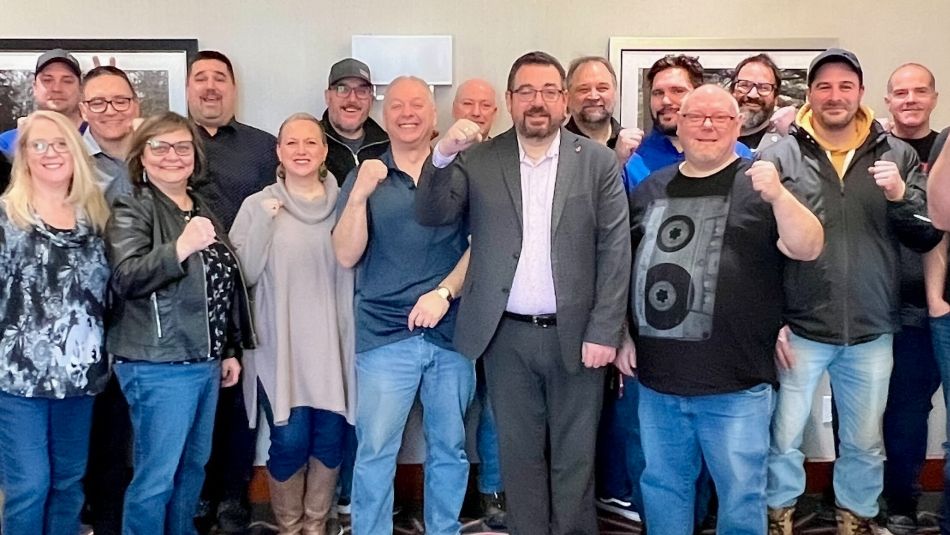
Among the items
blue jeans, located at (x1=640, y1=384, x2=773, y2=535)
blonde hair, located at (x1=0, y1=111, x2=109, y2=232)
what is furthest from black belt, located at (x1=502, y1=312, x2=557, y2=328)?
blonde hair, located at (x1=0, y1=111, x2=109, y2=232)

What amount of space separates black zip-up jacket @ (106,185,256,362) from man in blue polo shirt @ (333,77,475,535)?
49 cm

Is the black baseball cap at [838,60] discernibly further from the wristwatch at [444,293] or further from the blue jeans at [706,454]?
the wristwatch at [444,293]

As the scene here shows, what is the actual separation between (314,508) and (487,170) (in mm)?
1368

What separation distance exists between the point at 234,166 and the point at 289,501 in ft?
4.14

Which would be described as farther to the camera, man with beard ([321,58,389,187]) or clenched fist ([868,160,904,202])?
man with beard ([321,58,389,187])

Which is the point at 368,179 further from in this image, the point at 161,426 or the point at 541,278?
the point at 161,426

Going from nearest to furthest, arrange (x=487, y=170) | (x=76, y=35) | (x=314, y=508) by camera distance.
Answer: (x=487, y=170) → (x=314, y=508) → (x=76, y=35)

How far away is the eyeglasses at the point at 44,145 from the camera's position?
95.4 inches

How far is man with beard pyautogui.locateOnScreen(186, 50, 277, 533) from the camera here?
→ 10.1 ft

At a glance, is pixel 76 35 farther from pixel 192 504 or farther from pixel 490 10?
pixel 192 504

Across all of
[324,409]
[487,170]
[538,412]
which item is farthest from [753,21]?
[324,409]

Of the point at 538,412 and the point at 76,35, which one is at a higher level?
the point at 76,35

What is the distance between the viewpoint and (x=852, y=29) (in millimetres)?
3719

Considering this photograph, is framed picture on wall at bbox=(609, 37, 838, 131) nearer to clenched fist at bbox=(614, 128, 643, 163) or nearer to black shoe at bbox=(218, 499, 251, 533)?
clenched fist at bbox=(614, 128, 643, 163)
